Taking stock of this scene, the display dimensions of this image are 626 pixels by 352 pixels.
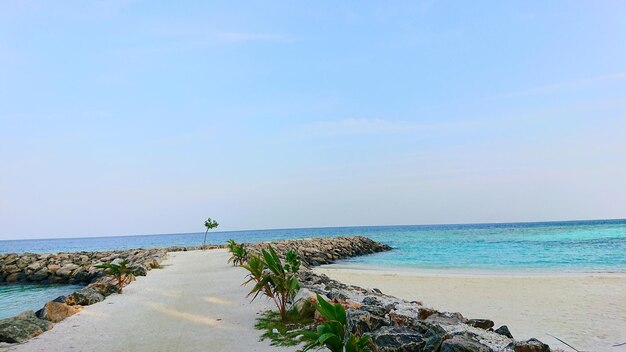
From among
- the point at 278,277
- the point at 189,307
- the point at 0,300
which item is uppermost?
the point at 278,277

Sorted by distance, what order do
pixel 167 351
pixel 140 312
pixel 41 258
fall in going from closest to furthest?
pixel 167 351
pixel 140 312
pixel 41 258

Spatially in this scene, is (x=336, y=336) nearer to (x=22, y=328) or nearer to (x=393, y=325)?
(x=393, y=325)

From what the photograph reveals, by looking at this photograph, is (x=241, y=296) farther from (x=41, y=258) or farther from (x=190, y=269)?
(x=41, y=258)

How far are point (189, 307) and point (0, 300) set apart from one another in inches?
491

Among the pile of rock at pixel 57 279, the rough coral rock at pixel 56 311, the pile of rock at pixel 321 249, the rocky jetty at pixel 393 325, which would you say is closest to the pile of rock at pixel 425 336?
the rocky jetty at pixel 393 325

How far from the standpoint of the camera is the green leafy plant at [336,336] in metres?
4.89

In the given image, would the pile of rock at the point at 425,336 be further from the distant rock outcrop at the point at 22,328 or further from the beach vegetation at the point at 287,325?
the distant rock outcrop at the point at 22,328

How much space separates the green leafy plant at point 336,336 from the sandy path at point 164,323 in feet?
4.59

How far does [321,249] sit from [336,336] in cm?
3122

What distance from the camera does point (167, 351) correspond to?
645cm

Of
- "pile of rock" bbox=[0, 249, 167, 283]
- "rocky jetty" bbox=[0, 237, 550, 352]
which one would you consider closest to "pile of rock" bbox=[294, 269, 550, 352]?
"rocky jetty" bbox=[0, 237, 550, 352]

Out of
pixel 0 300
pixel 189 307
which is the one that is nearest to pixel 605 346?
pixel 189 307

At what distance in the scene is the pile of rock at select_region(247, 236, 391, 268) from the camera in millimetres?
30938

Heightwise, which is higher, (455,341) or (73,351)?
(455,341)
